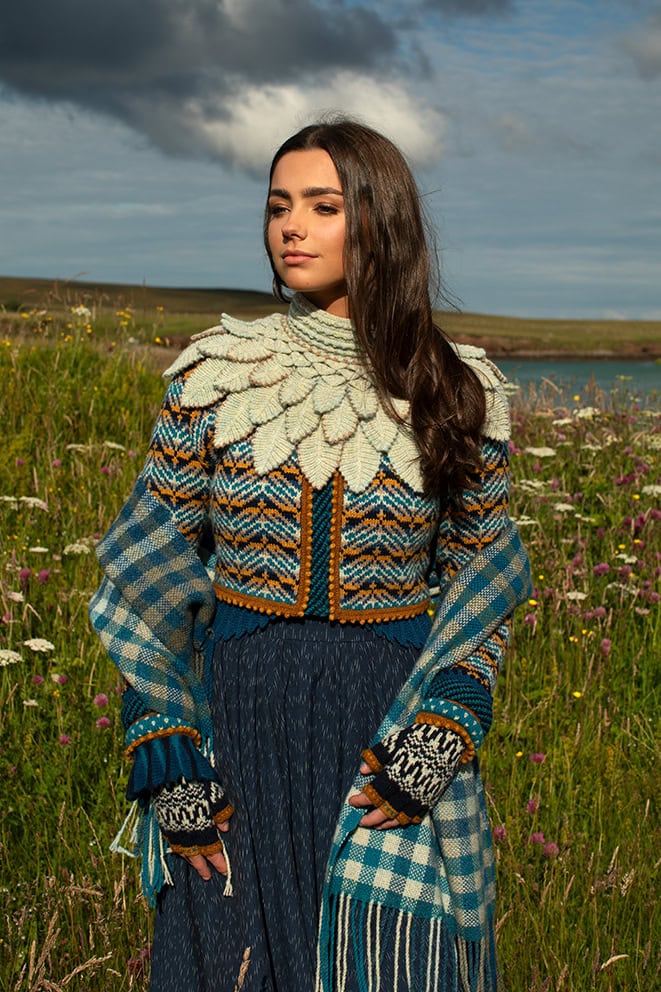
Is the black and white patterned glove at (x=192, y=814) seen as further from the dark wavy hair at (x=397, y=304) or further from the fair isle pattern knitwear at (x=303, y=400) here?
the dark wavy hair at (x=397, y=304)

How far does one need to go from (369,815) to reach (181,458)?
900 millimetres

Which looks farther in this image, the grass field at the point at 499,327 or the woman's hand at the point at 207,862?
the grass field at the point at 499,327

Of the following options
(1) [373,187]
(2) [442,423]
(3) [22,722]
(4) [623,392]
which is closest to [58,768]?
(3) [22,722]

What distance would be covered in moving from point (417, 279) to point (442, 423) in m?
0.37

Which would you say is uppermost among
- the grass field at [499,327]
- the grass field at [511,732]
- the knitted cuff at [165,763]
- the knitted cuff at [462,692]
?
the grass field at [499,327]

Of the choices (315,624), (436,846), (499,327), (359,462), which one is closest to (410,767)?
(436,846)

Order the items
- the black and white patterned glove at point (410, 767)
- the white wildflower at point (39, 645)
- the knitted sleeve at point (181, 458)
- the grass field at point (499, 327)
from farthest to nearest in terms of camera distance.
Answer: the grass field at point (499, 327), the white wildflower at point (39, 645), the knitted sleeve at point (181, 458), the black and white patterned glove at point (410, 767)

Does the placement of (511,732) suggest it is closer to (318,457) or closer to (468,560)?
(468,560)

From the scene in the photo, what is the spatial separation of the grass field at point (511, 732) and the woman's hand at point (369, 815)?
0.79m

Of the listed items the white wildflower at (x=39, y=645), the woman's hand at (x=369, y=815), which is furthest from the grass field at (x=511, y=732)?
the woman's hand at (x=369, y=815)

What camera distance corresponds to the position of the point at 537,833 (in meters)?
3.72

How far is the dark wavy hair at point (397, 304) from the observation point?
2424mm

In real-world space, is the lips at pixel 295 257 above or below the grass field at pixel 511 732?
above

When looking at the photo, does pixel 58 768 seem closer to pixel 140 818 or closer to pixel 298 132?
pixel 140 818
